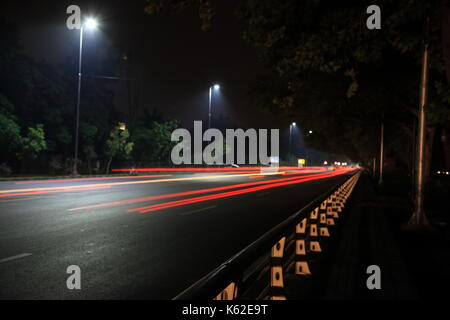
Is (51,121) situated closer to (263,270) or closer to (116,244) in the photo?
(116,244)

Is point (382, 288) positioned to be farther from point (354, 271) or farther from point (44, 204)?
point (44, 204)

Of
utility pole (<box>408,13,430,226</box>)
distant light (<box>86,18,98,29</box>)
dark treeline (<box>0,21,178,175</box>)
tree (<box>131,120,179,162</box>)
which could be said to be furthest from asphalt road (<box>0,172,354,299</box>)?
tree (<box>131,120,179,162</box>)

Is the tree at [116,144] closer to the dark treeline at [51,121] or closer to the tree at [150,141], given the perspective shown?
the dark treeline at [51,121]

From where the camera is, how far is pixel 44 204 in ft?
48.9

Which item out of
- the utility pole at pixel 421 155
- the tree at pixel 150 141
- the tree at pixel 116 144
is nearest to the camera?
the utility pole at pixel 421 155

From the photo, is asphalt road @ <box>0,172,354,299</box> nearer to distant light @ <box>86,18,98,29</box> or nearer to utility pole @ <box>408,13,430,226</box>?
utility pole @ <box>408,13,430,226</box>

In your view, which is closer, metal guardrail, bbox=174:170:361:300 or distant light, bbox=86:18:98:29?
metal guardrail, bbox=174:170:361:300

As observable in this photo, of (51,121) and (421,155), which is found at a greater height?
(51,121)

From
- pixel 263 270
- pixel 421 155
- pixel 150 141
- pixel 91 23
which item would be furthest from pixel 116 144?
pixel 263 270

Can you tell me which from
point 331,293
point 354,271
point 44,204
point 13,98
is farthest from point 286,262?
point 13,98

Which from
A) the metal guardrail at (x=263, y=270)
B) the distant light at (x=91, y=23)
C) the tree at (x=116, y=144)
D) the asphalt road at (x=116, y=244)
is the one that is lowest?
the asphalt road at (x=116, y=244)

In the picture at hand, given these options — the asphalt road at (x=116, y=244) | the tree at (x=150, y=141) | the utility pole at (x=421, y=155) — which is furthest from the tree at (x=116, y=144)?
the utility pole at (x=421, y=155)

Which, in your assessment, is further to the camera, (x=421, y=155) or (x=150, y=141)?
(x=150, y=141)

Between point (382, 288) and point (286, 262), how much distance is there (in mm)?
1661
